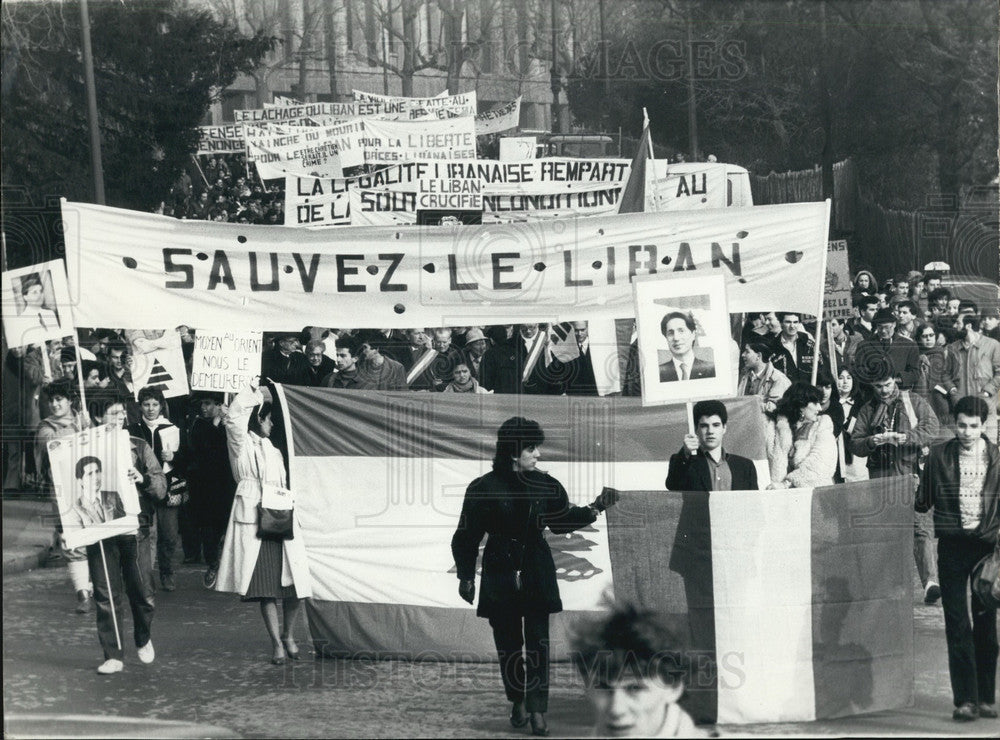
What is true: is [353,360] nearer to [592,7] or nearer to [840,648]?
[840,648]

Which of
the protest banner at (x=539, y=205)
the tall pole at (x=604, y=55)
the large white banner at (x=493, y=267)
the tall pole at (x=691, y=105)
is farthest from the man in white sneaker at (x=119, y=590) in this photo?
the tall pole at (x=604, y=55)

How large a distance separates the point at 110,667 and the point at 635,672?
3.67 meters

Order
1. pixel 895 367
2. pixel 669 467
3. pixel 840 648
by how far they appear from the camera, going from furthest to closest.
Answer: pixel 895 367 → pixel 669 467 → pixel 840 648

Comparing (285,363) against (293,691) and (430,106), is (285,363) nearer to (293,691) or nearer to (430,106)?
(293,691)

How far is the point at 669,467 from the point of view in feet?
23.9

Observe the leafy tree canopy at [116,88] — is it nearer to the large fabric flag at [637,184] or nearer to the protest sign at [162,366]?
the protest sign at [162,366]

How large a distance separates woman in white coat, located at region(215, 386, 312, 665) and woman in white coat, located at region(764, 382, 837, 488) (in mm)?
2875

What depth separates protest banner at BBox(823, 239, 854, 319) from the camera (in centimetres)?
1257

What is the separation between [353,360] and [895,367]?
4.19 metres

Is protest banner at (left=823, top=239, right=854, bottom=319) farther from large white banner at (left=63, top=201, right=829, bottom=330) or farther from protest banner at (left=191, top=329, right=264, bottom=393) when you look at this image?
protest banner at (left=191, top=329, right=264, bottom=393)

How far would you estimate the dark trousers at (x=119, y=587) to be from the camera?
24.4 feet

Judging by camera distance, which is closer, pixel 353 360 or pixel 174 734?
pixel 174 734

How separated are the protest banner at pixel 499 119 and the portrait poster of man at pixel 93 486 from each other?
45.1 feet

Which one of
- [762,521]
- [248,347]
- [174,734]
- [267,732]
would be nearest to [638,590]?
[762,521]
